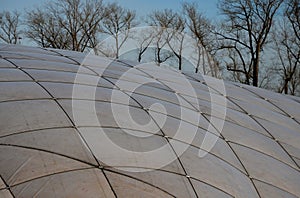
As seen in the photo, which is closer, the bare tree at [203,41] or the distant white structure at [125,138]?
the distant white structure at [125,138]

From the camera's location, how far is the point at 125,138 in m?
7.21

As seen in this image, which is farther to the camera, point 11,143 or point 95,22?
point 95,22

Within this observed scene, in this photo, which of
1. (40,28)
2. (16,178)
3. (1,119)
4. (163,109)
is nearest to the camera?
(16,178)

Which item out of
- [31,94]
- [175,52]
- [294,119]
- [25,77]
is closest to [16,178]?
[31,94]

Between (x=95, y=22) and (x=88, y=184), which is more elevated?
(x=95, y=22)

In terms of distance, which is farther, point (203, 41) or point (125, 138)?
point (203, 41)

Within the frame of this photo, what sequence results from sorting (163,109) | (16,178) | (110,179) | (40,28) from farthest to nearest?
(40,28), (163,109), (110,179), (16,178)

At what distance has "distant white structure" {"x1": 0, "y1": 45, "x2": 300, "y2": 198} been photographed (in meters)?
5.98

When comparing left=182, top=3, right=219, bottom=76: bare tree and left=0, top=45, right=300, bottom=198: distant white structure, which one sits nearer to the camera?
left=0, top=45, right=300, bottom=198: distant white structure

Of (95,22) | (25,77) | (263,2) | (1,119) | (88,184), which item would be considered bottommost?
(88,184)

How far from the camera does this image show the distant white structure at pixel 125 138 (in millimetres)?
5977

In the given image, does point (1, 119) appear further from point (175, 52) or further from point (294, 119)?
point (175, 52)

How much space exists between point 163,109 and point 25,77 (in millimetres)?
A: 3647

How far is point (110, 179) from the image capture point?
6.07m
